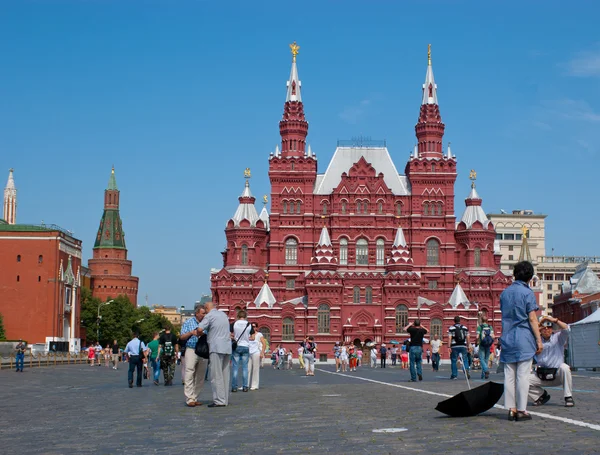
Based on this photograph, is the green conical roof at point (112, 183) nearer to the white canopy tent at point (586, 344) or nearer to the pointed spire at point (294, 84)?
the pointed spire at point (294, 84)

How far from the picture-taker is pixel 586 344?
4684 cm

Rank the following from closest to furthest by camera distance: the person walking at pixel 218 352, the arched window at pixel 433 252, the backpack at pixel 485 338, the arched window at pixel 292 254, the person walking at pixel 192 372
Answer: the person walking at pixel 218 352 < the person walking at pixel 192 372 < the backpack at pixel 485 338 < the arched window at pixel 292 254 < the arched window at pixel 433 252

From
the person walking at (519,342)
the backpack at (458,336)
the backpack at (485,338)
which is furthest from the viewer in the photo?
the backpack at (458,336)

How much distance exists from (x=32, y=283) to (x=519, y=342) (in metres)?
92.5

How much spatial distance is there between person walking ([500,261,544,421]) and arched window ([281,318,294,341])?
7796 centimetres

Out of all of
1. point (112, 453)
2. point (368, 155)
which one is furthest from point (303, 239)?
point (112, 453)

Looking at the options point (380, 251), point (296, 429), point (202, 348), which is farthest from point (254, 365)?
point (380, 251)

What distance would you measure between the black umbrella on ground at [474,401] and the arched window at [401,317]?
254ft

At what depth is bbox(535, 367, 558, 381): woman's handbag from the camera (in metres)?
14.6

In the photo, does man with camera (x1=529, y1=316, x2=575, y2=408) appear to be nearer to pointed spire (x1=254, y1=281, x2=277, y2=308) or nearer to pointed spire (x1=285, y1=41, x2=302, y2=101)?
pointed spire (x1=254, y1=281, x2=277, y2=308)

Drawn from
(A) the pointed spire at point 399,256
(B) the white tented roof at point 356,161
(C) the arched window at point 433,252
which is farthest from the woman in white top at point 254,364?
(B) the white tented roof at point 356,161

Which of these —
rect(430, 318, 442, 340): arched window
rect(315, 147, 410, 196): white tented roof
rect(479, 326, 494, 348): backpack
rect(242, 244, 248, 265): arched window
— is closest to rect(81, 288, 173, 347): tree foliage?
rect(242, 244, 248, 265): arched window

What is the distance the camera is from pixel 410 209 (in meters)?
95.7

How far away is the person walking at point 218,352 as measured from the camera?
16.3 m
